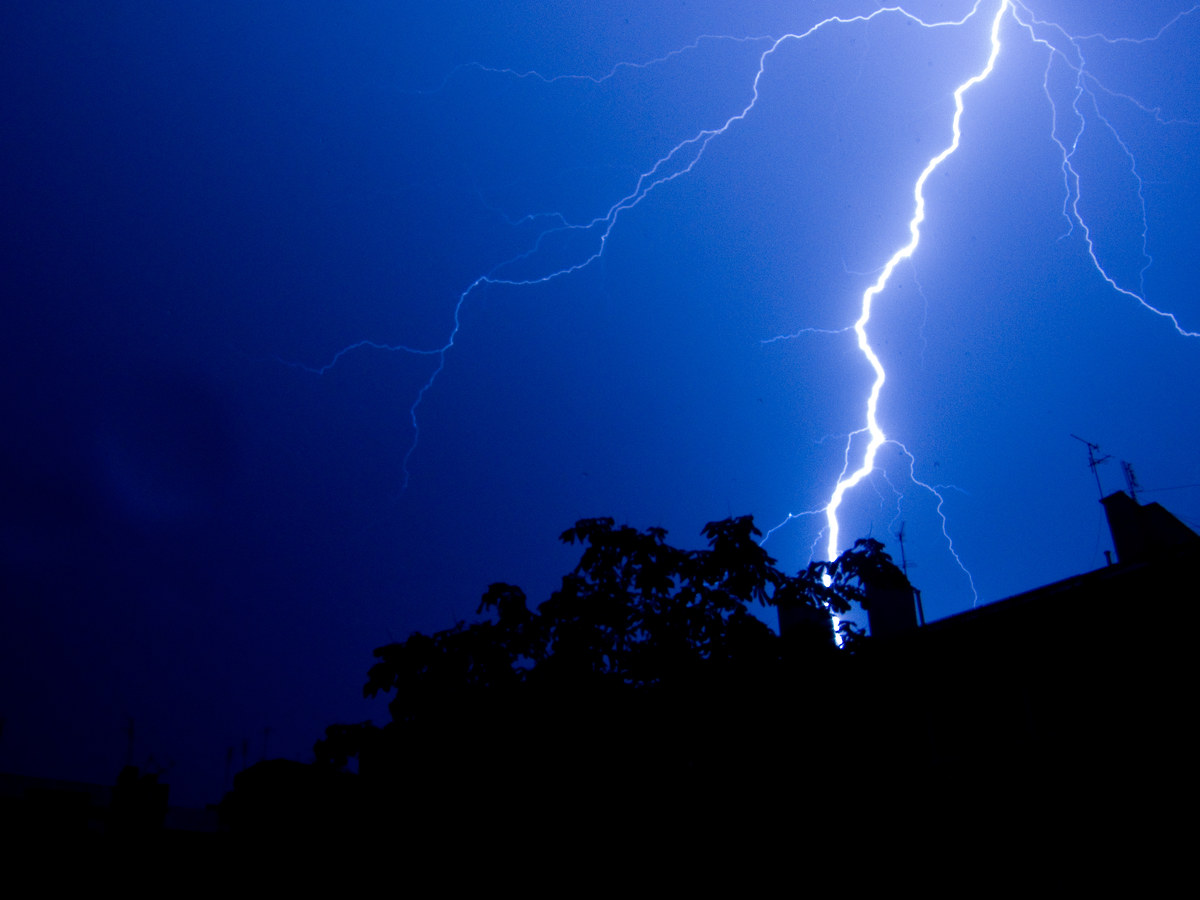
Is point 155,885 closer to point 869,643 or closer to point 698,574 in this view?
point 698,574

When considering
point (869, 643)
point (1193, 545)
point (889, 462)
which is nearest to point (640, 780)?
point (869, 643)

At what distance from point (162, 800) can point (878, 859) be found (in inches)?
458

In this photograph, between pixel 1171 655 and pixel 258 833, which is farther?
pixel 258 833

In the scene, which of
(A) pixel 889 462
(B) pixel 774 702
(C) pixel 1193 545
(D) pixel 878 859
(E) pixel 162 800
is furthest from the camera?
(A) pixel 889 462

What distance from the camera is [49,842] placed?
877cm

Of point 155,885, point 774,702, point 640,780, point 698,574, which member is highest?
point 698,574

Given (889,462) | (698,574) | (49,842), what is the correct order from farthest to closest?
(889,462)
(49,842)
(698,574)

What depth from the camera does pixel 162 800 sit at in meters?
12.9

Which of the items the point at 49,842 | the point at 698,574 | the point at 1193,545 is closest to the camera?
the point at 698,574

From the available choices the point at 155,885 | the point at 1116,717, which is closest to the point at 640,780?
the point at 1116,717

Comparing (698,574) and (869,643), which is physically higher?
(698,574)

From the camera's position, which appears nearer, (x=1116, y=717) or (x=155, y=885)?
(x=1116, y=717)

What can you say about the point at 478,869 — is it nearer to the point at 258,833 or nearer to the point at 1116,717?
the point at 258,833

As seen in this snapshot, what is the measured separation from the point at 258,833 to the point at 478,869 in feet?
14.7
